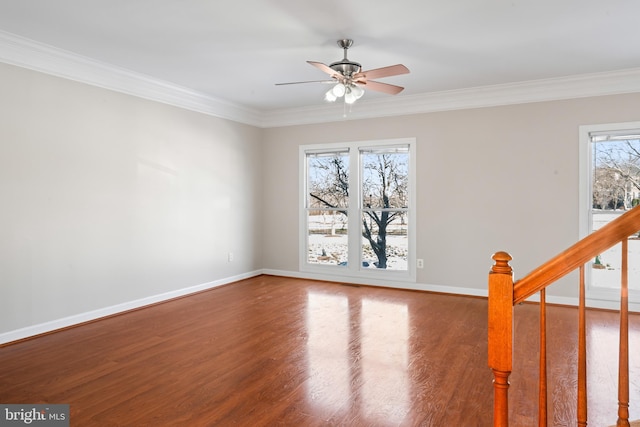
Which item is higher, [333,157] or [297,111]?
[297,111]

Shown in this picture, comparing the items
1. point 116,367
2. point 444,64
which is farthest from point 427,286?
point 116,367

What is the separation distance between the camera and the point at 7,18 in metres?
3.17

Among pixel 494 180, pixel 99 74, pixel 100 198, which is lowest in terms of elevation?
pixel 100 198

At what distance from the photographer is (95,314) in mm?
4262

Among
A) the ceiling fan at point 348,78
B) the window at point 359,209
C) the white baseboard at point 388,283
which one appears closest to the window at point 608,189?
the white baseboard at point 388,283

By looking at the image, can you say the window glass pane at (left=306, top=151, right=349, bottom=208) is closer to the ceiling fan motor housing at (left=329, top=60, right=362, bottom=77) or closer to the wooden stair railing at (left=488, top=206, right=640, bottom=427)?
the ceiling fan motor housing at (left=329, top=60, right=362, bottom=77)

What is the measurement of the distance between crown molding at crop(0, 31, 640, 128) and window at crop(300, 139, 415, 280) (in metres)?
0.50

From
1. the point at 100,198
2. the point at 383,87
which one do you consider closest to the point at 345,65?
the point at 383,87

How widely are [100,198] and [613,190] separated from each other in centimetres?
571

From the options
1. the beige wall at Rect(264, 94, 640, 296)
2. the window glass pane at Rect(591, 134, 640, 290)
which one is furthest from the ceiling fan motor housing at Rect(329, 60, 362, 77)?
the window glass pane at Rect(591, 134, 640, 290)

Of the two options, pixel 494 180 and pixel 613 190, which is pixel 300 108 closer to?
pixel 494 180

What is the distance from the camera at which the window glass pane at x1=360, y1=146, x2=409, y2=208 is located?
5832mm

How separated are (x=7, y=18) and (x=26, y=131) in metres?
0.96

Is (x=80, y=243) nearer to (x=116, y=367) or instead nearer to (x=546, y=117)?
(x=116, y=367)
